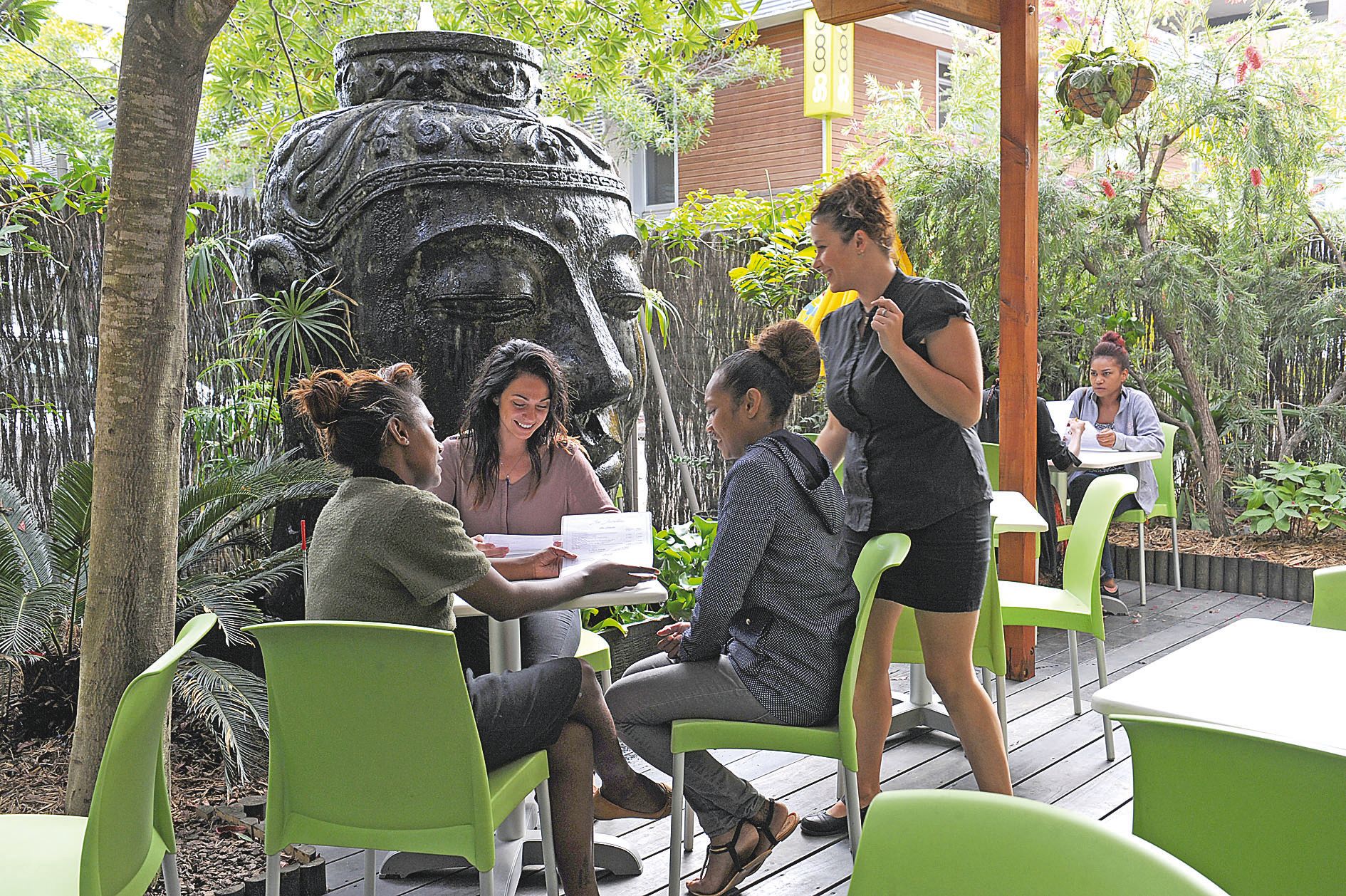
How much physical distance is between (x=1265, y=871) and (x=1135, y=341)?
719cm

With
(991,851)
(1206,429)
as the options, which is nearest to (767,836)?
(991,851)

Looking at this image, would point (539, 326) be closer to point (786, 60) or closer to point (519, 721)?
point (519, 721)

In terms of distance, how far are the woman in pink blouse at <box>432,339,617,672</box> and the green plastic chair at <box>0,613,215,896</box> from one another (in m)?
1.56

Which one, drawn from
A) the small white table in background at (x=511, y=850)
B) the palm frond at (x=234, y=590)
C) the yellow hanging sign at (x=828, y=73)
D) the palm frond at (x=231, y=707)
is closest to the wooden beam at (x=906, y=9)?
the small white table in background at (x=511, y=850)

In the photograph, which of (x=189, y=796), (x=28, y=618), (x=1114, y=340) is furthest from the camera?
(x=1114, y=340)

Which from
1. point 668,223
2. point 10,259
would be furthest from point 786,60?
point 10,259

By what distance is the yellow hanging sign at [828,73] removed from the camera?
14531 millimetres

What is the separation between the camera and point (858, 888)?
1.35 meters

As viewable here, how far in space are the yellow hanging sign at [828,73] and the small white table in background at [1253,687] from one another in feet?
42.1

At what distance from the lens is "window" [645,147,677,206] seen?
1798 centimetres

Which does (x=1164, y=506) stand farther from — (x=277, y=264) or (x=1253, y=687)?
(x=277, y=264)

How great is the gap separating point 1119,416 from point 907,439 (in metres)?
4.09

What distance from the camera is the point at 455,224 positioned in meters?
4.10

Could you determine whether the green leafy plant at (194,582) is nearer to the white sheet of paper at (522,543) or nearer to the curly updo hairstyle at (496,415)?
the curly updo hairstyle at (496,415)
